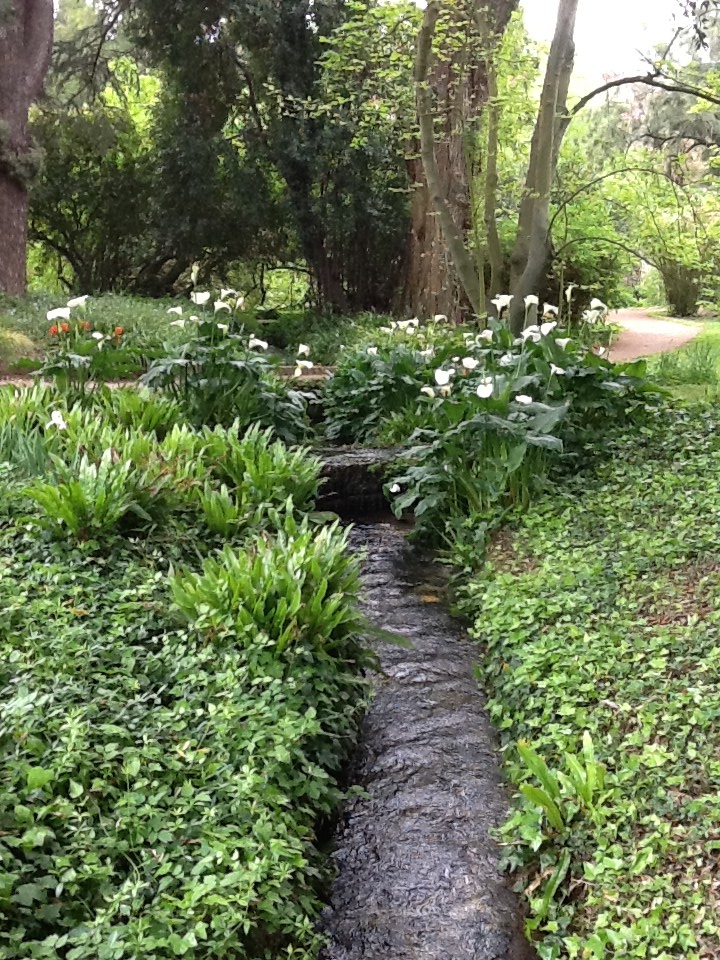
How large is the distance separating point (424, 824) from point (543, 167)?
16.0 feet

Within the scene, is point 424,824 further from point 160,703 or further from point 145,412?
point 145,412

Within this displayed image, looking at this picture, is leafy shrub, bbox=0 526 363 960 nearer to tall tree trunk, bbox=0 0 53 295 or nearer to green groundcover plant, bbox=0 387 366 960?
green groundcover plant, bbox=0 387 366 960

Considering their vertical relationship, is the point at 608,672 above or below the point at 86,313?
below

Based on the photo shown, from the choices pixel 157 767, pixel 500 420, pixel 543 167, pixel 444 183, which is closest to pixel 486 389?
pixel 500 420

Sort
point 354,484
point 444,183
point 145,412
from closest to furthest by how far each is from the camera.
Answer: point 145,412 → point 354,484 → point 444,183

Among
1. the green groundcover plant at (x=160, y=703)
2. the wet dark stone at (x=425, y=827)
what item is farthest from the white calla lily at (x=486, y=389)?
the wet dark stone at (x=425, y=827)

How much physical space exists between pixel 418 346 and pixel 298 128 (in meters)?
5.75

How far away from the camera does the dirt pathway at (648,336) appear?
9852 mm

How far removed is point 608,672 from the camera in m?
2.81

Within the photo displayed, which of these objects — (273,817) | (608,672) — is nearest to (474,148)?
(608,672)

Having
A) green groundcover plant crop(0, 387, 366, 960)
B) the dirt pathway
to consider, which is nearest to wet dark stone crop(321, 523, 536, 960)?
green groundcover plant crop(0, 387, 366, 960)

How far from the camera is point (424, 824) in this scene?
2621mm

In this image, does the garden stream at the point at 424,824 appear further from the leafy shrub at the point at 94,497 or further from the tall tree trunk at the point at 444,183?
the tall tree trunk at the point at 444,183

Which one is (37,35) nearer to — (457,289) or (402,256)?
(402,256)
